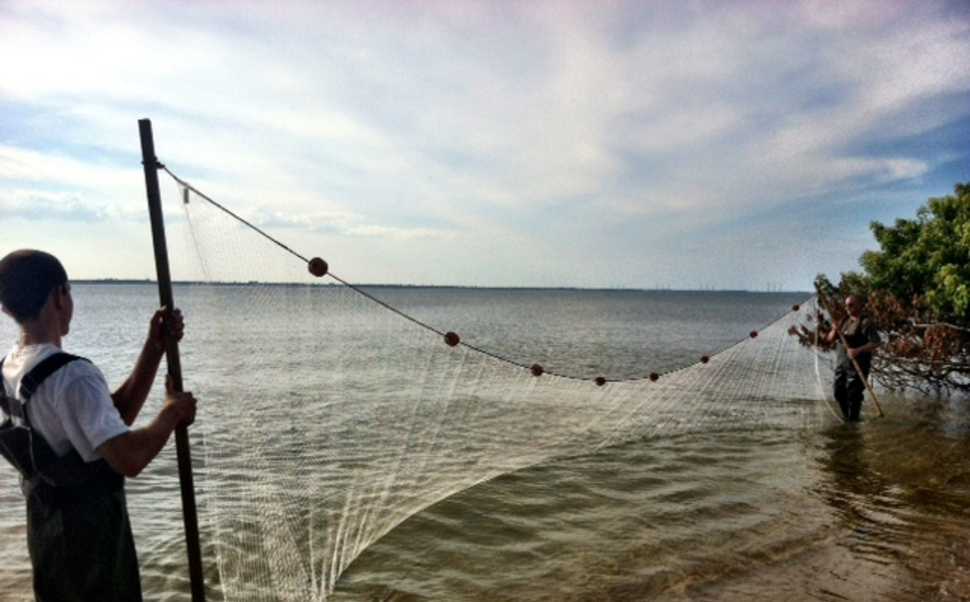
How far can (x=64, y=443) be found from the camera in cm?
237

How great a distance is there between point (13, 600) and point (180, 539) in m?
1.53

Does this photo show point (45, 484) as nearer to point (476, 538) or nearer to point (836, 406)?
point (476, 538)

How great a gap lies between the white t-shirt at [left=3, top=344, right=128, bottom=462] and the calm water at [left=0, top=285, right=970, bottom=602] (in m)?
2.55

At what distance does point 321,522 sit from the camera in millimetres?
6820

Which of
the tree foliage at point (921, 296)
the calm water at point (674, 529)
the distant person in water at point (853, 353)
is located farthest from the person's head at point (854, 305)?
the calm water at point (674, 529)

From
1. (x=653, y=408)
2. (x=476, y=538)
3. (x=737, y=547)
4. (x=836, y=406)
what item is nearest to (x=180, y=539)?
(x=476, y=538)

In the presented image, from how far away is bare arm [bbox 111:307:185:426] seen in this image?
9.52 ft

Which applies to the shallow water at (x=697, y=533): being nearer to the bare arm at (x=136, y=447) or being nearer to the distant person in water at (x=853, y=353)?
the distant person in water at (x=853, y=353)

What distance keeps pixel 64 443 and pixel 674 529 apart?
598cm

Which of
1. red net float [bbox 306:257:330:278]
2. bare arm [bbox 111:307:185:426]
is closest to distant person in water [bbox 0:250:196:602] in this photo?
bare arm [bbox 111:307:185:426]

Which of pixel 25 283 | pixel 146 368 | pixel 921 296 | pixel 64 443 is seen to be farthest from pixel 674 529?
pixel 921 296

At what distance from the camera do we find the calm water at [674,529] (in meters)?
5.43

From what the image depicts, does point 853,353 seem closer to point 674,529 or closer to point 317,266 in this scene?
point 674,529

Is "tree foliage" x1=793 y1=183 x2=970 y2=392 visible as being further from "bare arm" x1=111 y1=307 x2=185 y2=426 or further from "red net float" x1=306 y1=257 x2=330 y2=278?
"bare arm" x1=111 y1=307 x2=185 y2=426
